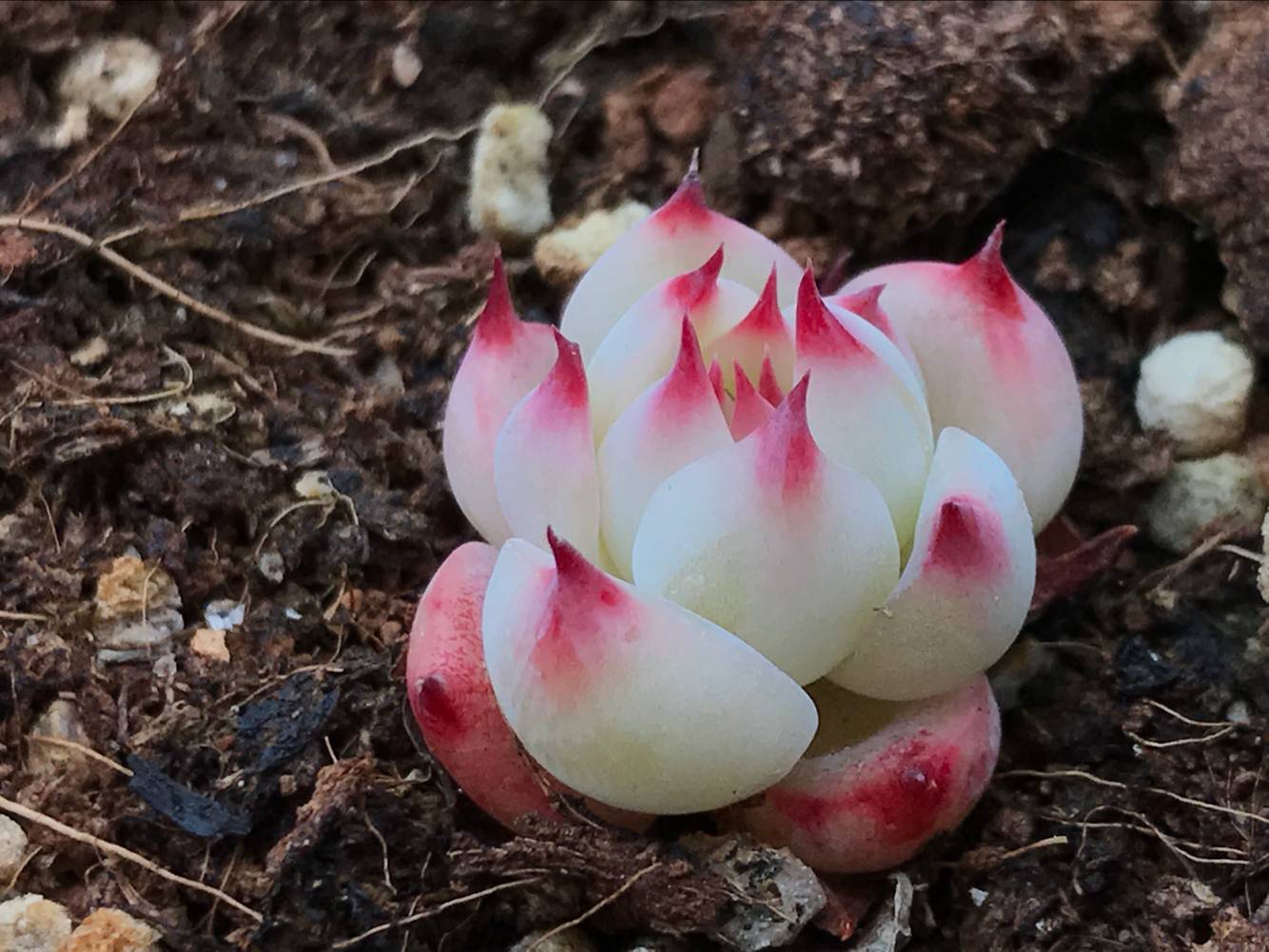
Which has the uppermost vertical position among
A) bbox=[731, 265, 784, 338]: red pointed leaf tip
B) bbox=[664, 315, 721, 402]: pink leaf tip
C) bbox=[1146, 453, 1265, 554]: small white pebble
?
bbox=[664, 315, 721, 402]: pink leaf tip

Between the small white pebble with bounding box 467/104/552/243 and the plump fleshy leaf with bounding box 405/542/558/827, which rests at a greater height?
the small white pebble with bounding box 467/104/552/243

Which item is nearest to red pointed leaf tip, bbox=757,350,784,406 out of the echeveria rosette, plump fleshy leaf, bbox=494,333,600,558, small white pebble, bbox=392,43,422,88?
the echeveria rosette

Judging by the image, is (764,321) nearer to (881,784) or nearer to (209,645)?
(881,784)

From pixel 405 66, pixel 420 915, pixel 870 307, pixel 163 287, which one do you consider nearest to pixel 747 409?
pixel 870 307

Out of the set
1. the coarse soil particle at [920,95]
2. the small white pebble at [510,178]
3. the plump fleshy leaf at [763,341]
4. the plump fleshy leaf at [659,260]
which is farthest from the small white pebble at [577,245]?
the plump fleshy leaf at [763,341]

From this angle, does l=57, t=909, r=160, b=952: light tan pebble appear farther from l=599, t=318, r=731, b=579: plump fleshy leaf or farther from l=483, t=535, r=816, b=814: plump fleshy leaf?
l=599, t=318, r=731, b=579: plump fleshy leaf

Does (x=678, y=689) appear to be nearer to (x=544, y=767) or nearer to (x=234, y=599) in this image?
(x=544, y=767)

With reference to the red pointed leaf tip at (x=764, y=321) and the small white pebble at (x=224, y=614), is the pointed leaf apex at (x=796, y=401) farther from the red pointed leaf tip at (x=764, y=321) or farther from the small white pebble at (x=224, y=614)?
the small white pebble at (x=224, y=614)
